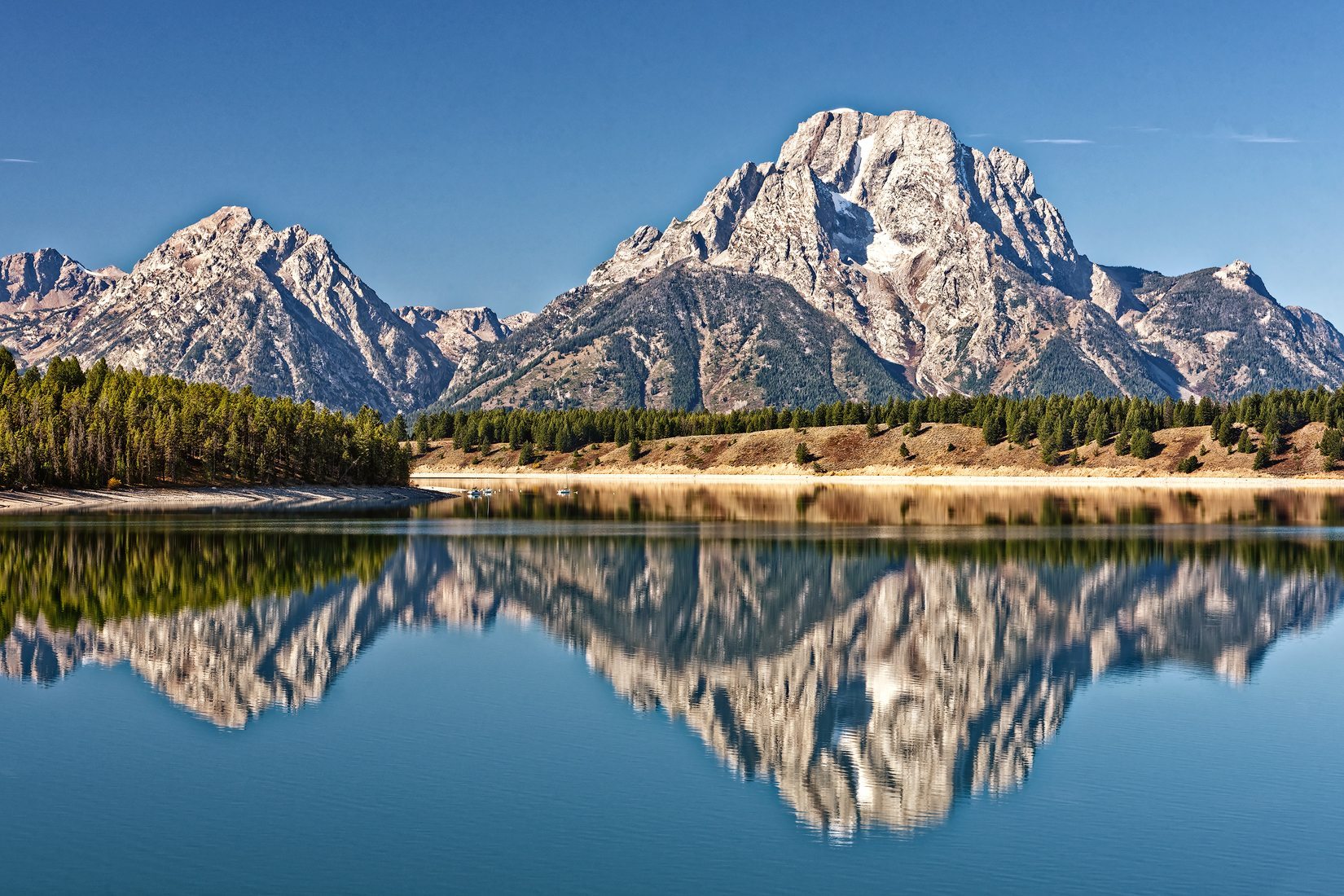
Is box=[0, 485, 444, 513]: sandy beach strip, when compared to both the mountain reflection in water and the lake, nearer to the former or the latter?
the mountain reflection in water

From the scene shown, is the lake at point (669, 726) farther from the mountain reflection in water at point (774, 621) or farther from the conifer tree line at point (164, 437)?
the conifer tree line at point (164, 437)

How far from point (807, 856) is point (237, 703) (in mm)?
19094

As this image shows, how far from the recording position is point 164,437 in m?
147

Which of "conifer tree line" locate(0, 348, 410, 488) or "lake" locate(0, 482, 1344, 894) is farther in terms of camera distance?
"conifer tree line" locate(0, 348, 410, 488)

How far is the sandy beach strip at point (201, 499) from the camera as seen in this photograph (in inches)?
4995

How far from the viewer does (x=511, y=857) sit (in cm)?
2123

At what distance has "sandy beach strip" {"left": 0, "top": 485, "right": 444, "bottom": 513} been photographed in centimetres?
12688

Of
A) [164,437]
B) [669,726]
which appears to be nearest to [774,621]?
[669,726]

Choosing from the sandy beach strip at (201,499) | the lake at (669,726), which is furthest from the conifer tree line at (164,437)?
the lake at (669,726)

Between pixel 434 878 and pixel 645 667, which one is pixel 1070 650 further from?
pixel 434 878

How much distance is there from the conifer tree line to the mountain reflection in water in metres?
60.4

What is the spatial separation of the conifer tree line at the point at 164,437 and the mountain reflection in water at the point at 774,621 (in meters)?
60.4

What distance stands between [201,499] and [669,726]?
120388mm

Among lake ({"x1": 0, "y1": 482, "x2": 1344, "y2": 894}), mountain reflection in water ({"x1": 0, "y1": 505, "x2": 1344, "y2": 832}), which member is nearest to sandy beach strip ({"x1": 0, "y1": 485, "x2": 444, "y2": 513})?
mountain reflection in water ({"x1": 0, "y1": 505, "x2": 1344, "y2": 832})
